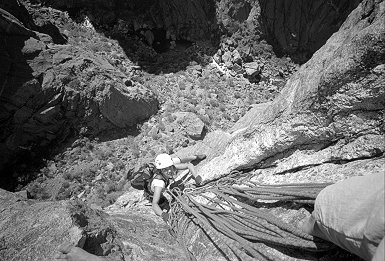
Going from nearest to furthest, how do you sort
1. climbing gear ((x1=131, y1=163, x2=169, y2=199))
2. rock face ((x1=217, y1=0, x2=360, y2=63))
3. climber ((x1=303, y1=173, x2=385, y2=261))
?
climber ((x1=303, y1=173, x2=385, y2=261)) < climbing gear ((x1=131, y1=163, x2=169, y2=199)) < rock face ((x1=217, y1=0, x2=360, y2=63))

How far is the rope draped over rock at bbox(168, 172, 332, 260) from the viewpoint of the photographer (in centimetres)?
205

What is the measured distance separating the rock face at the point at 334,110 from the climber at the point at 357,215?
108cm

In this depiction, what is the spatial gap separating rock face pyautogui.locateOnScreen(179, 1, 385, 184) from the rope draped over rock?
51 cm

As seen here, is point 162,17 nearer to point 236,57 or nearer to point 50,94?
point 236,57

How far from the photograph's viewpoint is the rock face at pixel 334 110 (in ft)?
7.21

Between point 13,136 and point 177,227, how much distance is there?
30.2 feet

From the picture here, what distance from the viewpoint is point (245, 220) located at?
2541mm

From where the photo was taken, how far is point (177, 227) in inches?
127

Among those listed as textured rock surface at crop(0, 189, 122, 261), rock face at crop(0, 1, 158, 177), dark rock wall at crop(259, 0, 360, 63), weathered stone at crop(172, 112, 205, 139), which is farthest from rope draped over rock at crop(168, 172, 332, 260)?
dark rock wall at crop(259, 0, 360, 63)

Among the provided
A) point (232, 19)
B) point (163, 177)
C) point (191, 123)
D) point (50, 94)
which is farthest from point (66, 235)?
point (232, 19)

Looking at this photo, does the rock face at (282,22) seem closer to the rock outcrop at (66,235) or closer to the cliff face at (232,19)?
the cliff face at (232,19)

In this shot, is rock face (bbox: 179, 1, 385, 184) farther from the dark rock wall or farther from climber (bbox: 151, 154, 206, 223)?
the dark rock wall

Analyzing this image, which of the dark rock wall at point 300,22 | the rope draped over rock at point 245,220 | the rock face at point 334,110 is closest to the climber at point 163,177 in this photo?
the rope draped over rock at point 245,220

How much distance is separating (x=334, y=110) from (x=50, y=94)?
9908 mm
